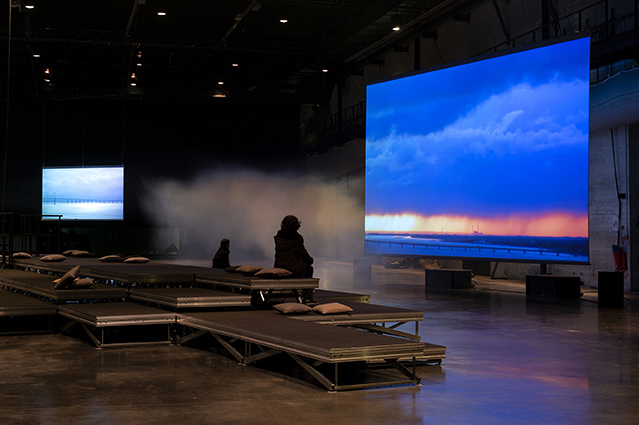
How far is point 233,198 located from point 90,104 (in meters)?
6.19

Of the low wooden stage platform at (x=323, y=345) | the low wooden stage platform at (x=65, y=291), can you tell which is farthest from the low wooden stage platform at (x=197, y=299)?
the low wooden stage platform at (x=323, y=345)

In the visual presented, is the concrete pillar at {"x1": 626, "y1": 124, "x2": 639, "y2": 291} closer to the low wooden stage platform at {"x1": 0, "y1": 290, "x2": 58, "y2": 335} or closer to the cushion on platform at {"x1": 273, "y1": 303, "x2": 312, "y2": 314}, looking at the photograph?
→ the cushion on platform at {"x1": 273, "y1": 303, "x2": 312, "y2": 314}

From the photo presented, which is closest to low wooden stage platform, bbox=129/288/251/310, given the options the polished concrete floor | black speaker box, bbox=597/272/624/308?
the polished concrete floor

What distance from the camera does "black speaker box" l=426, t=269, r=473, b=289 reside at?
1421cm

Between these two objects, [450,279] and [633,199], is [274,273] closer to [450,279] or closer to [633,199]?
[450,279]

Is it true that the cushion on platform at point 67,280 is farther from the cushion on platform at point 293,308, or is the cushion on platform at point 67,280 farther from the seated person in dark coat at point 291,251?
the cushion on platform at point 293,308

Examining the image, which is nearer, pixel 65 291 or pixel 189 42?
pixel 65 291

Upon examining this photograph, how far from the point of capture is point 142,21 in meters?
18.8

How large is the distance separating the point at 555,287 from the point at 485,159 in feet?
9.08

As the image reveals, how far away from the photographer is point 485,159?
13.0m

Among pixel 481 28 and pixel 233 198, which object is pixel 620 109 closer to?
pixel 481 28

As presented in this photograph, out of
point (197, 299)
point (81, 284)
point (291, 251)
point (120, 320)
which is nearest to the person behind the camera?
point (120, 320)

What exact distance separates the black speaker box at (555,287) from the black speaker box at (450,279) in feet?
6.04

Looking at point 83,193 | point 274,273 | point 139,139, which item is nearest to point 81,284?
point 274,273
